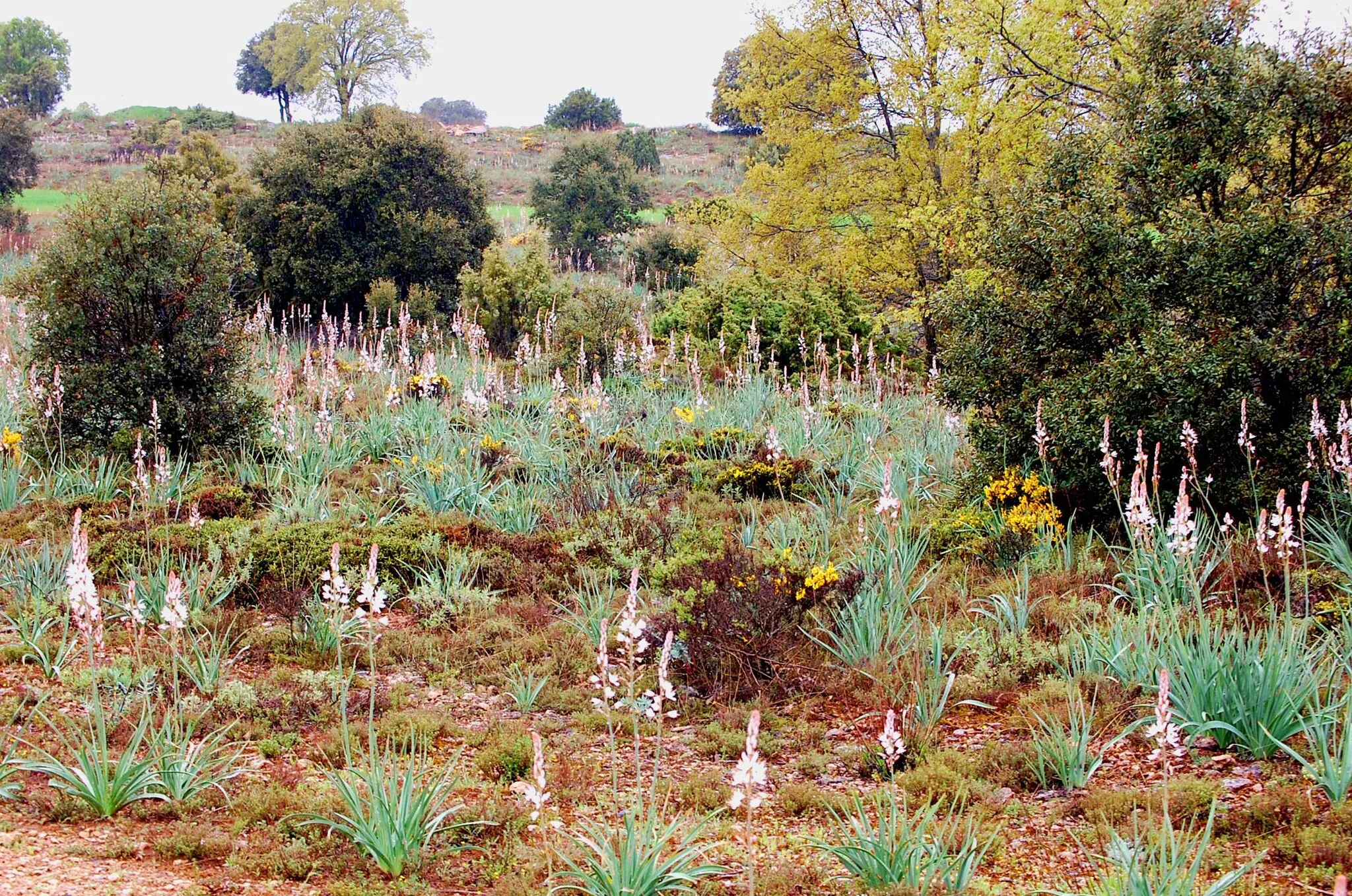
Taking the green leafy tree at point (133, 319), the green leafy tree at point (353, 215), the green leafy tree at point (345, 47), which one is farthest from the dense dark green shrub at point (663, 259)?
the green leafy tree at point (345, 47)

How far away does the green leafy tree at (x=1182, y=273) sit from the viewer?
20.9 feet

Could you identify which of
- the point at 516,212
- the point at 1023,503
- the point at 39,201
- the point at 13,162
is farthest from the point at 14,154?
the point at 1023,503

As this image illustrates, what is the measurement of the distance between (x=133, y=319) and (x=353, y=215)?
30.3ft

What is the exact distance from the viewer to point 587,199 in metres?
25.6

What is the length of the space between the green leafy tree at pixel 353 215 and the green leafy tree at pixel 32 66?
172 ft

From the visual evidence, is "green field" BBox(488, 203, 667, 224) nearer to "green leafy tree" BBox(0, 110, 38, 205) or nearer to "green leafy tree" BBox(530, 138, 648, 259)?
"green leafy tree" BBox(530, 138, 648, 259)

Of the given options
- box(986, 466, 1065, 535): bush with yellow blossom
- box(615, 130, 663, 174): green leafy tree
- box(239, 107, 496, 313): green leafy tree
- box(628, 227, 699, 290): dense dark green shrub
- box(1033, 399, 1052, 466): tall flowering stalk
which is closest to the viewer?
box(1033, 399, 1052, 466): tall flowering stalk

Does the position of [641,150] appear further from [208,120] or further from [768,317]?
[768,317]

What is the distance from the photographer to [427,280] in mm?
17906

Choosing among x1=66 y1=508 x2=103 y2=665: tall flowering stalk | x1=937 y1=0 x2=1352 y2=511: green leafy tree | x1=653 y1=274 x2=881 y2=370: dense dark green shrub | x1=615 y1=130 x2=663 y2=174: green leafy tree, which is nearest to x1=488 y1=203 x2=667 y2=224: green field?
x1=615 y1=130 x2=663 y2=174: green leafy tree

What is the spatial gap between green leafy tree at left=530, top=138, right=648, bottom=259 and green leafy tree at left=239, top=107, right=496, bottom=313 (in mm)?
7401

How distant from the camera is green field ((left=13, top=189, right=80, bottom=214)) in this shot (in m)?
33.2

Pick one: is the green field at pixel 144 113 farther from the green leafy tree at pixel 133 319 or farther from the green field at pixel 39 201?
the green leafy tree at pixel 133 319

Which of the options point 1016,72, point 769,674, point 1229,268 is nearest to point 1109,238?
point 1229,268
